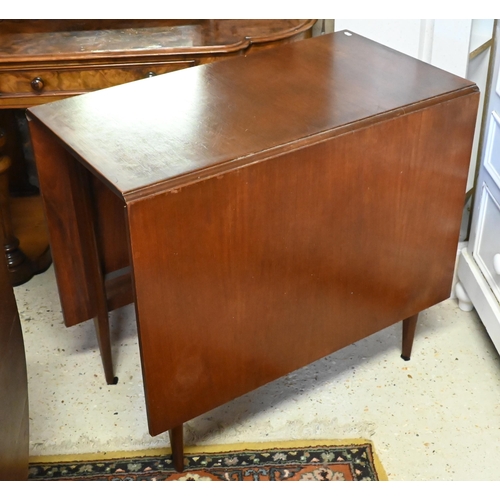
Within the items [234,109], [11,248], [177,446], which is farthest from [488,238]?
[11,248]

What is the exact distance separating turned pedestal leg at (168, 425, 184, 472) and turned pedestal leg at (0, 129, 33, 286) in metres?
0.81

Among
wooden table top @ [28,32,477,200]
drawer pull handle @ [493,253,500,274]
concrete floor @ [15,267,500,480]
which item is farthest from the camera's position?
drawer pull handle @ [493,253,500,274]

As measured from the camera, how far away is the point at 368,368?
6.06 feet

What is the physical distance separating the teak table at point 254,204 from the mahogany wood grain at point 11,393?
0.71 feet

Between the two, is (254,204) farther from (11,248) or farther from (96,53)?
(11,248)

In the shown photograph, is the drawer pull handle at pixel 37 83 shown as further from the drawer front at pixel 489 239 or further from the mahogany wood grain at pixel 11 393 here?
the drawer front at pixel 489 239

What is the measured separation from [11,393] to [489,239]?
127 cm

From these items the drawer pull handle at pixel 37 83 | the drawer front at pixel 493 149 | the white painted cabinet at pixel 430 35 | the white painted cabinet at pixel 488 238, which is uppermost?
the white painted cabinet at pixel 430 35

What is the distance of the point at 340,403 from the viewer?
1.74m

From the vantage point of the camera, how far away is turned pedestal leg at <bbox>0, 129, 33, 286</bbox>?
2.08m

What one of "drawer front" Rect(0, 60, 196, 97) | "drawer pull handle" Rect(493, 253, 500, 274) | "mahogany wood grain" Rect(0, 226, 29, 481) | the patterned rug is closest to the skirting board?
"drawer pull handle" Rect(493, 253, 500, 274)

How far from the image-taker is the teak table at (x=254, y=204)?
123cm

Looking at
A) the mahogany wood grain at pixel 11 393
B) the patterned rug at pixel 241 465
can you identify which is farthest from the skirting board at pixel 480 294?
the mahogany wood grain at pixel 11 393

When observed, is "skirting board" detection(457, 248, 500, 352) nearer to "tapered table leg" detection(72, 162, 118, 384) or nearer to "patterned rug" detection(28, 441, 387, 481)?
"patterned rug" detection(28, 441, 387, 481)
